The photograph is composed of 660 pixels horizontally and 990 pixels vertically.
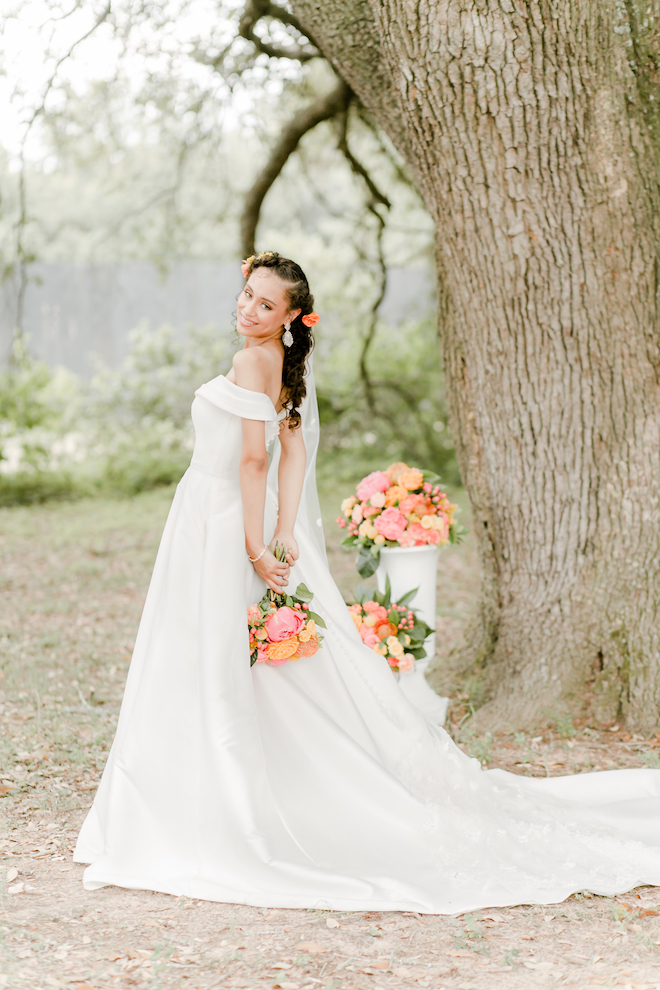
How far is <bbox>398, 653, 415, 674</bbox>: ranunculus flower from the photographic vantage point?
4.05 m

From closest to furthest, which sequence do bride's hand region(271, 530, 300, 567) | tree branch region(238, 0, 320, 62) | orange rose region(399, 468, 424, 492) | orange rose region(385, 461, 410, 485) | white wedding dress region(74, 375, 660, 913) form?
white wedding dress region(74, 375, 660, 913) → bride's hand region(271, 530, 300, 567) → orange rose region(399, 468, 424, 492) → orange rose region(385, 461, 410, 485) → tree branch region(238, 0, 320, 62)

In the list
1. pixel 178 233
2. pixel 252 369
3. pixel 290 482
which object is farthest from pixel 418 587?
pixel 178 233

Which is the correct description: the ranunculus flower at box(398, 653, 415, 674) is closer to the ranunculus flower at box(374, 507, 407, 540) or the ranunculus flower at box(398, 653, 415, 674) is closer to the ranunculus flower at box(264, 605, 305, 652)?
the ranunculus flower at box(374, 507, 407, 540)

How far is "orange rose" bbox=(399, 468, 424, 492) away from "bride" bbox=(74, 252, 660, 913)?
1.08m

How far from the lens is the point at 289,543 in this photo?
3.03 metres

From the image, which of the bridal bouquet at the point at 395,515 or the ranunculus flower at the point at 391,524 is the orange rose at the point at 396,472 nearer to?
the bridal bouquet at the point at 395,515

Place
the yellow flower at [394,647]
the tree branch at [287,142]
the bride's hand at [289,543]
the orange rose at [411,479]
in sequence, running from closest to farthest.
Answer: the bride's hand at [289,543] < the yellow flower at [394,647] < the orange rose at [411,479] < the tree branch at [287,142]

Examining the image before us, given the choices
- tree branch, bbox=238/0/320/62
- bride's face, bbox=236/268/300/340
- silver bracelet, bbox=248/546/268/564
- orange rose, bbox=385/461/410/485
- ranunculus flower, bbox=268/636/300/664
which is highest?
tree branch, bbox=238/0/320/62

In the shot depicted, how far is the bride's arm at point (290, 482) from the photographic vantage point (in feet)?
9.96

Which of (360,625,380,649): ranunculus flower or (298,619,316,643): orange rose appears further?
(360,625,380,649): ranunculus flower

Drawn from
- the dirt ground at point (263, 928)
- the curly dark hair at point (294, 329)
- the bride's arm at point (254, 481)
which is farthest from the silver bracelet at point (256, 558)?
the dirt ground at point (263, 928)

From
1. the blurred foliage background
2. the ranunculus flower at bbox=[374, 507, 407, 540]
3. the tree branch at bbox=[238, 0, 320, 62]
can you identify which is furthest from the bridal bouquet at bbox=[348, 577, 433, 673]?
the tree branch at bbox=[238, 0, 320, 62]

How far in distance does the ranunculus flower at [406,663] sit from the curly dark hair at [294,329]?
55.4 inches

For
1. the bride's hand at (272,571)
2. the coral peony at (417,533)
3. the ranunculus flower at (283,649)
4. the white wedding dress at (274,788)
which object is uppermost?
the bride's hand at (272,571)
